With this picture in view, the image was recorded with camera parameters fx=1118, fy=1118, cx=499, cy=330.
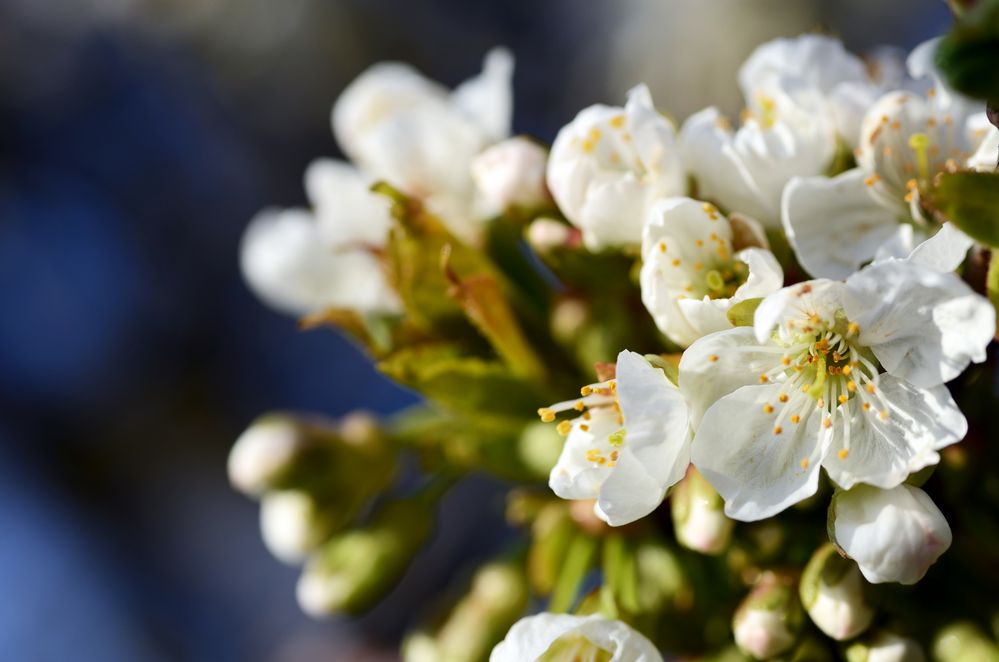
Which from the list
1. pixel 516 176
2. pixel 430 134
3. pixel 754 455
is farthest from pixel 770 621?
pixel 430 134

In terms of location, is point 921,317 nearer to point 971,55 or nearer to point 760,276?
point 760,276

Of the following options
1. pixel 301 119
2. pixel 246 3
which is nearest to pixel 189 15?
pixel 246 3

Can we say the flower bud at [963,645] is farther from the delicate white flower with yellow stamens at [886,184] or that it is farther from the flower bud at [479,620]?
the flower bud at [479,620]

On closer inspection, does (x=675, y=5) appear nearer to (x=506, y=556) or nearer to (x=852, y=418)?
(x=506, y=556)

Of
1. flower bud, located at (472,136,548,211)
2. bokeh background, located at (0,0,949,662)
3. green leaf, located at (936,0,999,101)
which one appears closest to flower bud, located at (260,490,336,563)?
flower bud, located at (472,136,548,211)

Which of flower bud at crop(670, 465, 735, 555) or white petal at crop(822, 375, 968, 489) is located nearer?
white petal at crop(822, 375, 968, 489)

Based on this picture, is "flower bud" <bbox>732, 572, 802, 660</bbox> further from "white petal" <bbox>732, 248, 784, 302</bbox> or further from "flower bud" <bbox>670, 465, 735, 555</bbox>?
"white petal" <bbox>732, 248, 784, 302</bbox>
